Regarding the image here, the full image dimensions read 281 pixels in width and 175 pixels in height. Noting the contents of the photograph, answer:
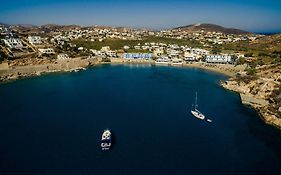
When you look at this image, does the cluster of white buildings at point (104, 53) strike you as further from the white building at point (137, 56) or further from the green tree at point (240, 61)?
the green tree at point (240, 61)

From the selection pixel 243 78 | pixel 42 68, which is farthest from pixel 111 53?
pixel 243 78

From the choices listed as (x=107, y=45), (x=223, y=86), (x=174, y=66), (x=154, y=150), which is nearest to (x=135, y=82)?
(x=223, y=86)

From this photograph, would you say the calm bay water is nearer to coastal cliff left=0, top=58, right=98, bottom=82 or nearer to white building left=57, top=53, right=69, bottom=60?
coastal cliff left=0, top=58, right=98, bottom=82

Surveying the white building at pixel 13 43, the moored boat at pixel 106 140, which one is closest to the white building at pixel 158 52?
the white building at pixel 13 43

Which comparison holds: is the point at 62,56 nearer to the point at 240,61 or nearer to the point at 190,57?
the point at 190,57

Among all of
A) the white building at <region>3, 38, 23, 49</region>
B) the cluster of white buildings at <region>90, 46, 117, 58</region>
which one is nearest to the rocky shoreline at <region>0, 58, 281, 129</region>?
the cluster of white buildings at <region>90, 46, 117, 58</region>

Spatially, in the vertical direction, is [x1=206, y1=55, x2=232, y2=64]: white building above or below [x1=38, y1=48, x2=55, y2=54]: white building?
below
